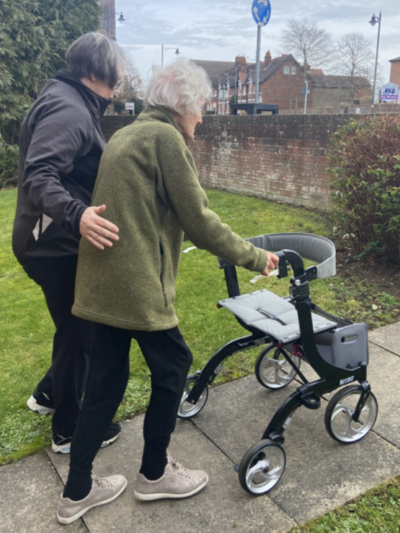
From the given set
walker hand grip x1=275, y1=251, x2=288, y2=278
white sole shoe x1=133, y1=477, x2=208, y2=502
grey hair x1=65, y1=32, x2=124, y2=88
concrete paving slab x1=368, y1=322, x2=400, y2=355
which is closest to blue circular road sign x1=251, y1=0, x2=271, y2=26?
concrete paving slab x1=368, y1=322, x2=400, y2=355

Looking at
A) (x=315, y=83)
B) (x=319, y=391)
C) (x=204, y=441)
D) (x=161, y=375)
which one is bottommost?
(x=204, y=441)

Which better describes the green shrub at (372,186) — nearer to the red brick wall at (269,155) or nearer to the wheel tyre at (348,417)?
the red brick wall at (269,155)

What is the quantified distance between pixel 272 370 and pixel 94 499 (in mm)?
1426

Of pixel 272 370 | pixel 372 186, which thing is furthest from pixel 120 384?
pixel 372 186

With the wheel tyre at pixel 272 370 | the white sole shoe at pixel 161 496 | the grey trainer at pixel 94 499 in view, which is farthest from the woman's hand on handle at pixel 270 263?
the grey trainer at pixel 94 499

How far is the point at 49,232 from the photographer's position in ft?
7.34

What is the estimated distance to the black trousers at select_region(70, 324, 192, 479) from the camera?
2.04 m

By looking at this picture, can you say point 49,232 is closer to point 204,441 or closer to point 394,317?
point 204,441

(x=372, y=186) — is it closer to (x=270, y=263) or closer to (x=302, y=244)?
(x=302, y=244)

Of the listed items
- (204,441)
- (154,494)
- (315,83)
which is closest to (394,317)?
(204,441)

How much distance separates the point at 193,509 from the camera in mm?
2236

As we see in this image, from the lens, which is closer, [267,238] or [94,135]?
[94,135]

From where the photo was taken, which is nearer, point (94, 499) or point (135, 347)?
point (94, 499)

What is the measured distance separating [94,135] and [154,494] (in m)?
1.64
